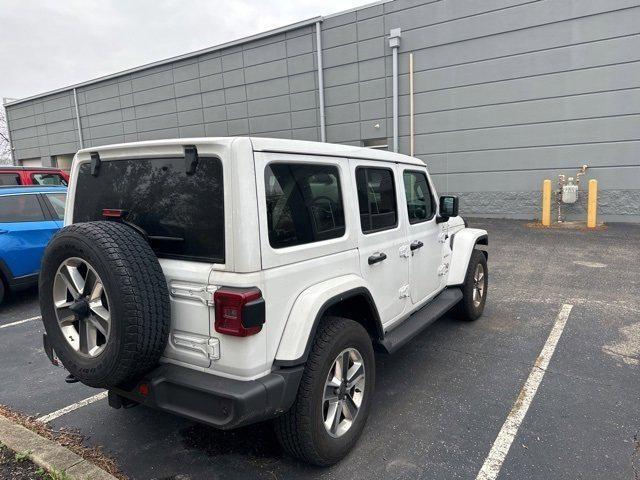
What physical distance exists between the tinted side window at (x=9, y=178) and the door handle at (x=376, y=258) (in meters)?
9.16

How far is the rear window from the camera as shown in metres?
2.30

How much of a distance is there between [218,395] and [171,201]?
1.06 m

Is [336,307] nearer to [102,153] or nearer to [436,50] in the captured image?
[102,153]

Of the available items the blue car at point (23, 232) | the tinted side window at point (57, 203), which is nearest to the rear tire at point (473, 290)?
the blue car at point (23, 232)

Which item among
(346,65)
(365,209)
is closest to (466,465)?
(365,209)

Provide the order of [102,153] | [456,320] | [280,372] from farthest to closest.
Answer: [456,320]
[102,153]
[280,372]

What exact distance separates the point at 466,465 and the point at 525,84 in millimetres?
12256

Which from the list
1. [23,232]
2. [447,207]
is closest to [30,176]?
[23,232]

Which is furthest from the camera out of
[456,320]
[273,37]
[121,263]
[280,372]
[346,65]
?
[273,37]

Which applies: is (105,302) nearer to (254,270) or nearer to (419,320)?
(254,270)

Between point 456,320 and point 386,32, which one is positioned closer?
point 456,320

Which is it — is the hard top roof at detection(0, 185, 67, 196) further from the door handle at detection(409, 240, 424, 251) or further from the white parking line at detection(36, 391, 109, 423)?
the door handle at detection(409, 240, 424, 251)

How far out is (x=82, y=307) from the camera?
2.34m

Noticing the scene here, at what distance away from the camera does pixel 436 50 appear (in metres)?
13.4
